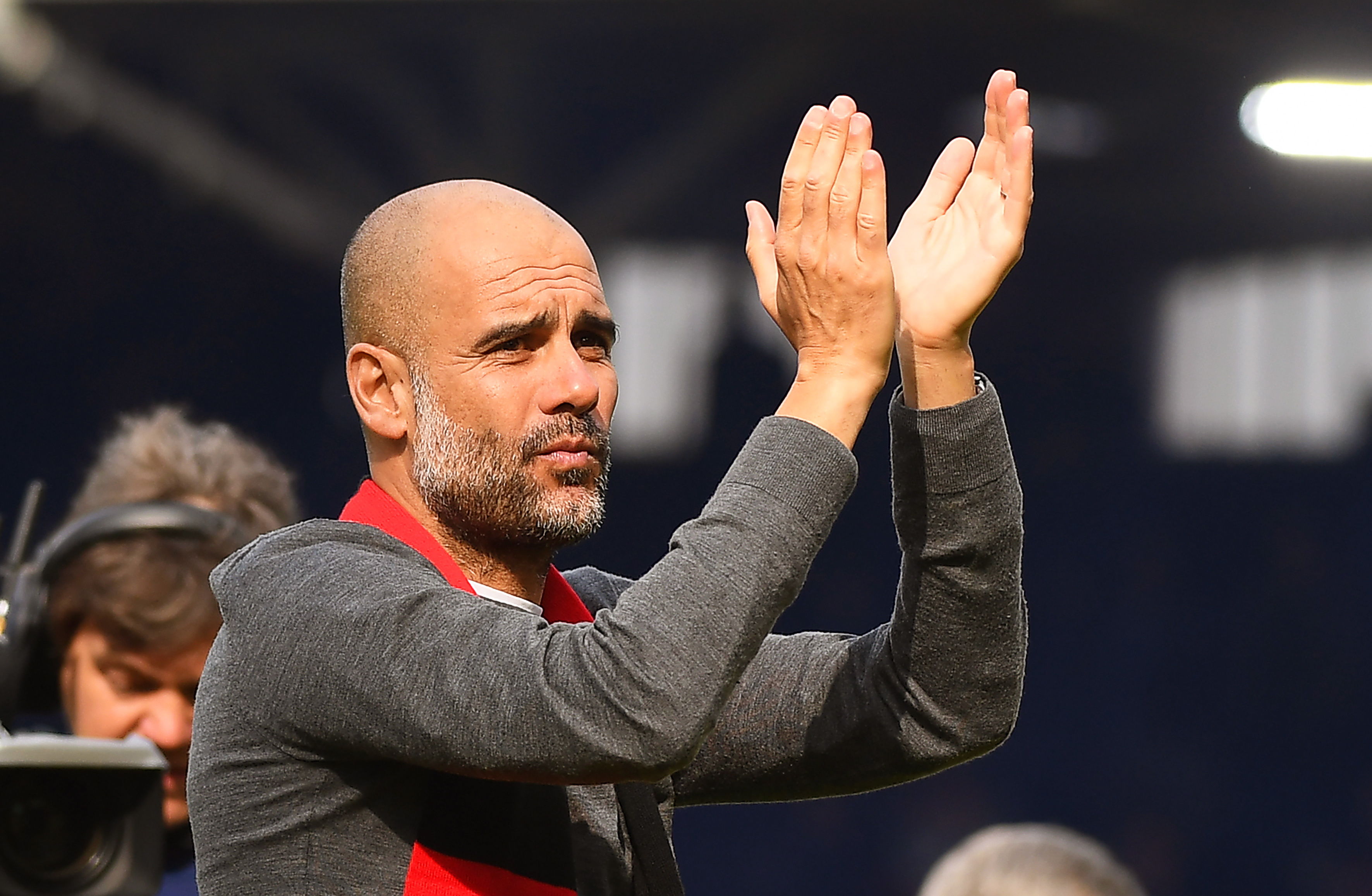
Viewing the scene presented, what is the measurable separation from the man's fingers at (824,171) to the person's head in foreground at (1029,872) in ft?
3.29

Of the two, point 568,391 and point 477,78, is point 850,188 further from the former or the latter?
point 477,78

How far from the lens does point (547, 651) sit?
1.12m

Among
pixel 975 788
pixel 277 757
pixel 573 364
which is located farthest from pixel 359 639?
pixel 975 788

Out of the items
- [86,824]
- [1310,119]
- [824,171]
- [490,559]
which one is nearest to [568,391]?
[490,559]

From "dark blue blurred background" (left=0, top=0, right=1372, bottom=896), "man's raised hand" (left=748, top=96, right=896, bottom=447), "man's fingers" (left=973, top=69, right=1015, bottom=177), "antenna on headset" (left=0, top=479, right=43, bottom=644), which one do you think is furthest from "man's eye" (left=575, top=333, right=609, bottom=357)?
"dark blue blurred background" (left=0, top=0, right=1372, bottom=896)

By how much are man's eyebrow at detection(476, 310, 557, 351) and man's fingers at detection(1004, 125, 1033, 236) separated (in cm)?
39

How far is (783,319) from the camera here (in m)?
1.26

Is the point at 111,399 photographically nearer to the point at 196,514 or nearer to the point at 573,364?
the point at 196,514

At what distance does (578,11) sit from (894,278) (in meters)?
2.64

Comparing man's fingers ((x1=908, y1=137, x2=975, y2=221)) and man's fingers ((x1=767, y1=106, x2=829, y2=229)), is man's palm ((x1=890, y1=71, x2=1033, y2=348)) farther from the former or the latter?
man's fingers ((x1=767, y1=106, x2=829, y2=229))

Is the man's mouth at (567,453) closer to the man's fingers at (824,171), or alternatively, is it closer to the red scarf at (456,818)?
the red scarf at (456,818)

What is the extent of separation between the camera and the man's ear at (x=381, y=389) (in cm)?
140

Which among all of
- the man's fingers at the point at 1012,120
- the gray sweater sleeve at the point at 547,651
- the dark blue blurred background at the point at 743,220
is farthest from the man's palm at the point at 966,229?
the dark blue blurred background at the point at 743,220

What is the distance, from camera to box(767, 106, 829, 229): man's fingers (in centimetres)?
121
